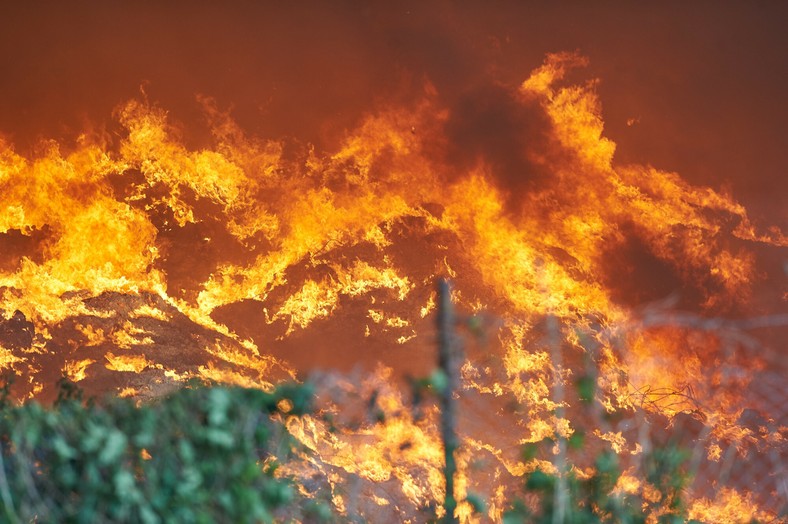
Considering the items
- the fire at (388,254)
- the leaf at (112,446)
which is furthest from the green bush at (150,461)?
the fire at (388,254)

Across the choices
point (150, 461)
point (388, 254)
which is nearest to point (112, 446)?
point (150, 461)

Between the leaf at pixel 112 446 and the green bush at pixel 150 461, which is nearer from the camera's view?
the leaf at pixel 112 446

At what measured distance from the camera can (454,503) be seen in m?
4.42

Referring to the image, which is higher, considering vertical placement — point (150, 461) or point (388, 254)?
→ point (388, 254)

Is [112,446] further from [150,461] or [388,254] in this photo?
[388,254]

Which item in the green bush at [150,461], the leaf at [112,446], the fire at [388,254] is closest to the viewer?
the leaf at [112,446]

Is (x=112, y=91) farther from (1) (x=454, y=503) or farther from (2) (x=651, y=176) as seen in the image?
(1) (x=454, y=503)

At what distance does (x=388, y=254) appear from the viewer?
1496 cm

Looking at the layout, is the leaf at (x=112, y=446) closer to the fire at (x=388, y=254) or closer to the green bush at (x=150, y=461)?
the green bush at (x=150, y=461)

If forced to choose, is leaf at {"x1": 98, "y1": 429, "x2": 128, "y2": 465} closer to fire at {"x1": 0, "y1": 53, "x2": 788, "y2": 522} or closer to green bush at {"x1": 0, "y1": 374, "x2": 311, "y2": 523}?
green bush at {"x1": 0, "y1": 374, "x2": 311, "y2": 523}

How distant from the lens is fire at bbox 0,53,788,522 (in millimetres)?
13977

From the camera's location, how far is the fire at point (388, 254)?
13977mm

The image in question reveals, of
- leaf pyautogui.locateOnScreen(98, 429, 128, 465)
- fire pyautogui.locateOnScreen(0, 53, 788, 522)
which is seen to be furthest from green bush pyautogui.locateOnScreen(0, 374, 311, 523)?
fire pyautogui.locateOnScreen(0, 53, 788, 522)

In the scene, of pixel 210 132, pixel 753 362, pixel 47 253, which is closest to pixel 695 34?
pixel 753 362
